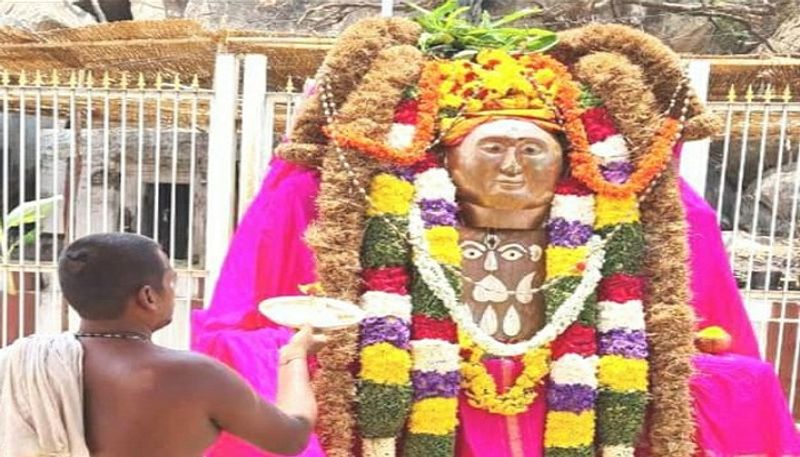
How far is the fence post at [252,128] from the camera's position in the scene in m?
4.79

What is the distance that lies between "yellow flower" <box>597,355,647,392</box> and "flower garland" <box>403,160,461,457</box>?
1.41 ft

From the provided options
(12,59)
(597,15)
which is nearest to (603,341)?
(12,59)

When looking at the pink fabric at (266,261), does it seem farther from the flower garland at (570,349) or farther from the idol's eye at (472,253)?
the flower garland at (570,349)

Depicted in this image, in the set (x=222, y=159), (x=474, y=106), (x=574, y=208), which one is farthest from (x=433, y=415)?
(x=222, y=159)

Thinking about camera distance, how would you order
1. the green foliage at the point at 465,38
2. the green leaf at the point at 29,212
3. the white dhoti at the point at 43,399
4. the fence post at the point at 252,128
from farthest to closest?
the green leaf at the point at 29,212 → the fence post at the point at 252,128 → the green foliage at the point at 465,38 → the white dhoti at the point at 43,399

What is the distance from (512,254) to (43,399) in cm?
142

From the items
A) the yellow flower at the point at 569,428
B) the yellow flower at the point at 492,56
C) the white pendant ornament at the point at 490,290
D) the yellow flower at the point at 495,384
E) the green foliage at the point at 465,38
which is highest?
the green foliage at the point at 465,38

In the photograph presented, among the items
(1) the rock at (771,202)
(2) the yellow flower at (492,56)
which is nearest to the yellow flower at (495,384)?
(2) the yellow flower at (492,56)

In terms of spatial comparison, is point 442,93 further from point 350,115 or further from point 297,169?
point 297,169

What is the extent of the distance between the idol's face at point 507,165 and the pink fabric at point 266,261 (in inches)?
18.4

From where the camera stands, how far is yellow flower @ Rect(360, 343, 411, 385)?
240 cm

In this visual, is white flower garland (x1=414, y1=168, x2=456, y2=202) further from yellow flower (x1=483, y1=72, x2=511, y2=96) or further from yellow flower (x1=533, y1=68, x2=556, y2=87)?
yellow flower (x1=533, y1=68, x2=556, y2=87)

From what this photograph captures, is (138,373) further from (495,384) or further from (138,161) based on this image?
(138,161)

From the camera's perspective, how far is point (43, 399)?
1.58m
